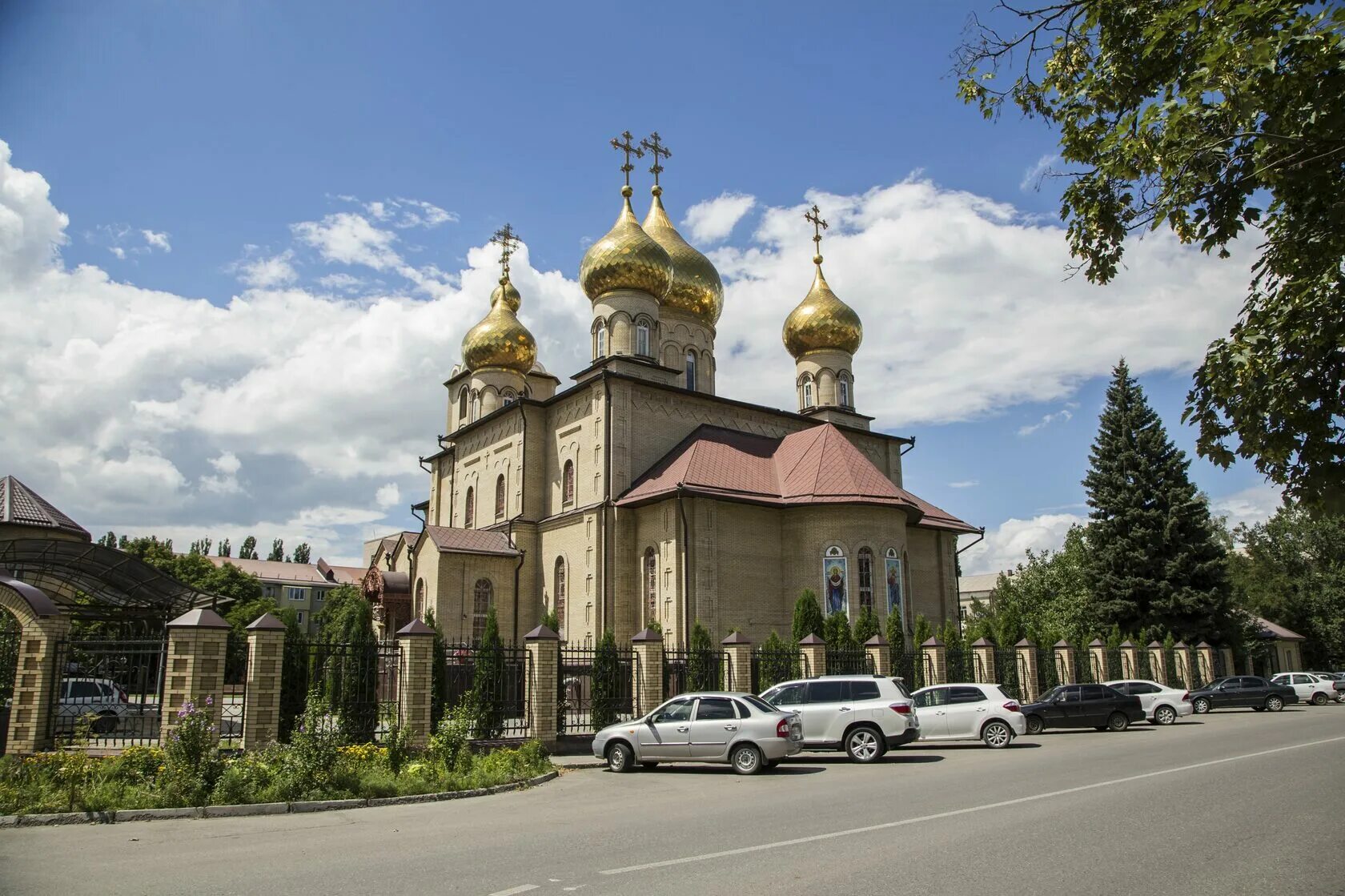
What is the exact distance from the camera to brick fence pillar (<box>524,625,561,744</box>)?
49.9ft

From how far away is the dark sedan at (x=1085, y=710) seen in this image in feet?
62.6

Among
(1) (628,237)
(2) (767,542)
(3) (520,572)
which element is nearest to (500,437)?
(3) (520,572)

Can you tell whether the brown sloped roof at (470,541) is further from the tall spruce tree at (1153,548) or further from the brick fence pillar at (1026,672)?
the tall spruce tree at (1153,548)

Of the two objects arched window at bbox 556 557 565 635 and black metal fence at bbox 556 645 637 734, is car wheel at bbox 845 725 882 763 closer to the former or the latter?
black metal fence at bbox 556 645 637 734

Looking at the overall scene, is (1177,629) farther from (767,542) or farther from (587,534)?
(587,534)

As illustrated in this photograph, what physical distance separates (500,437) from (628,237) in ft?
25.9

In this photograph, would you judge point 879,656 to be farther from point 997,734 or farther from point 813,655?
point 997,734

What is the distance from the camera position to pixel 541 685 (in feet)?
50.0

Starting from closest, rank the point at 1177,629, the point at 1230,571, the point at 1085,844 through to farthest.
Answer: the point at 1085,844, the point at 1177,629, the point at 1230,571

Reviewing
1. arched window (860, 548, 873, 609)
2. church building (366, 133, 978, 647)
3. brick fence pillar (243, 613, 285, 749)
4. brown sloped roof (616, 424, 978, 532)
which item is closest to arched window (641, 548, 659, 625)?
church building (366, 133, 978, 647)

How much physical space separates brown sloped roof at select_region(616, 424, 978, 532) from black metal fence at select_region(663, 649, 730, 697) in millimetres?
6395

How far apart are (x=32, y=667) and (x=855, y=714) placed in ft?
36.8

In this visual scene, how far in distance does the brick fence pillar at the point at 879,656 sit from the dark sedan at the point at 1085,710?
2885 millimetres

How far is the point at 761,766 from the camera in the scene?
41.1ft
